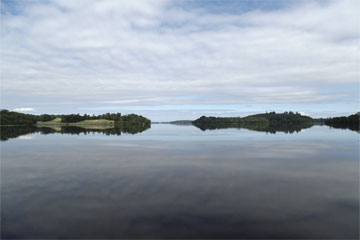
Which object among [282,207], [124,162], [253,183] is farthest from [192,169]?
[282,207]

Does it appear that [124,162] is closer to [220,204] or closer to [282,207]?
Answer: [220,204]

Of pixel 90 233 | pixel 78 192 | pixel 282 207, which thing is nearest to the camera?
pixel 90 233

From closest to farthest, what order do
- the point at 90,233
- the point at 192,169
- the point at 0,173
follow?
the point at 90,233 → the point at 0,173 → the point at 192,169

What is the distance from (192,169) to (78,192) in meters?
9.68

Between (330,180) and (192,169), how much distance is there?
10.6 metres

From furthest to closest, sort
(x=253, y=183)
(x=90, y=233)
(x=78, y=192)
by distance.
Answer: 1. (x=253, y=183)
2. (x=78, y=192)
3. (x=90, y=233)

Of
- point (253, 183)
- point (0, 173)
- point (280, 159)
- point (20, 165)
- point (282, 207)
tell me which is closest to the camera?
point (282, 207)

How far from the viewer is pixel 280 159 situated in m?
25.0

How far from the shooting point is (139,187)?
14.8 m

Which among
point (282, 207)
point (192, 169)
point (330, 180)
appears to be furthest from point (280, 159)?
point (282, 207)

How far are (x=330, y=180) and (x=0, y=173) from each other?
2612 cm

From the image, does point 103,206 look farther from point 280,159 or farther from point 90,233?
point 280,159

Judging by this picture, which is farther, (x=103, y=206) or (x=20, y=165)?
(x=20, y=165)

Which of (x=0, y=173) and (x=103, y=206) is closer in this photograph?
(x=103, y=206)
